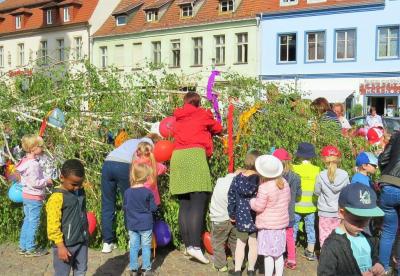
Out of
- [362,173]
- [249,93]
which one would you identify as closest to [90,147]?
[249,93]

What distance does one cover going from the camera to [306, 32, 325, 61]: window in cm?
2848

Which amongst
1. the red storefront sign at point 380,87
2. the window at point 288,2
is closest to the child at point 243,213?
the red storefront sign at point 380,87

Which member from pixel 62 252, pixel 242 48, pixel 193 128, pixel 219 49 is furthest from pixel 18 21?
pixel 62 252

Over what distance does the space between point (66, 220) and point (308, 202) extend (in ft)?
10.1

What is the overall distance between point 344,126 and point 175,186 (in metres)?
3.55

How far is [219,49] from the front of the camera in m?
31.9

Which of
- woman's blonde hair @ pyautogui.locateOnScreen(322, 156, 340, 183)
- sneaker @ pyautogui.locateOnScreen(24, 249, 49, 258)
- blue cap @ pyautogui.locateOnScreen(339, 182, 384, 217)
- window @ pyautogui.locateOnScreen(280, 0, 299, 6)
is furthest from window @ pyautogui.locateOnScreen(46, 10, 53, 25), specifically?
blue cap @ pyautogui.locateOnScreen(339, 182, 384, 217)

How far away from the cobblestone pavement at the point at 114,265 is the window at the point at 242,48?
2521 cm

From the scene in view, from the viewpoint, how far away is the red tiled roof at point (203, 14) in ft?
94.4

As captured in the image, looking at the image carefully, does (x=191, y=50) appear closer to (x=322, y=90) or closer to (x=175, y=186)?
(x=322, y=90)

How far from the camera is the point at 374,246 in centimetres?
337

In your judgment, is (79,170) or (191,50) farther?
(191,50)

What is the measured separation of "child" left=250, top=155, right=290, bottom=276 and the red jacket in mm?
978

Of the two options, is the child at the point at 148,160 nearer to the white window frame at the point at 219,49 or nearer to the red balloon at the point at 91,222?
the red balloon at the point at 91,222
